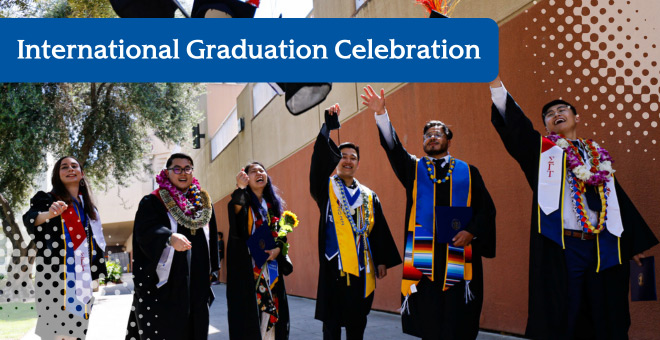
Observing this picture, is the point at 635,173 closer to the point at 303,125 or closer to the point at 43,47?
the point at 43,47

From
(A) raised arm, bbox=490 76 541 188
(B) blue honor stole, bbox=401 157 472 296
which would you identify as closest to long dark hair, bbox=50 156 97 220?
(B) blue honor stole, bbox=401 157 472 296

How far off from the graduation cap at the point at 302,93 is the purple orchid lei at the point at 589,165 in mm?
2179

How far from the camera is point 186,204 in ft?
15.9

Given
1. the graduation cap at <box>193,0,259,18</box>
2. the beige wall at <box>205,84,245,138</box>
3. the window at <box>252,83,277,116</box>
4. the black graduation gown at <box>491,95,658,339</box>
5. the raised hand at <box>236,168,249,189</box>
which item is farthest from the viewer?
the beige wall at <box>205,84,245,138</box>

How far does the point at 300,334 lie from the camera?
282 inches

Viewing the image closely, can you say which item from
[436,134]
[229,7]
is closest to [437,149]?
[436,134]

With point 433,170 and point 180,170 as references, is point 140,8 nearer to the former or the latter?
point 180,170

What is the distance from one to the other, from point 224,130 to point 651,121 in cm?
1905

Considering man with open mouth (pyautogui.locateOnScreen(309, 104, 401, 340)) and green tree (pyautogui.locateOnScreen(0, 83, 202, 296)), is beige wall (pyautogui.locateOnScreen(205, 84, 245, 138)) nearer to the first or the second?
green tree (pyautogui.locateOnScreen(0, 83, 202, 296))

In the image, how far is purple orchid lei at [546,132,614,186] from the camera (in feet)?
12.6

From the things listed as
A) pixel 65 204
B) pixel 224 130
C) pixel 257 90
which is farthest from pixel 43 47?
pixel 224 130

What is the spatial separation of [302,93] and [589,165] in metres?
2.67

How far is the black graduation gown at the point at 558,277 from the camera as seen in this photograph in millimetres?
3729

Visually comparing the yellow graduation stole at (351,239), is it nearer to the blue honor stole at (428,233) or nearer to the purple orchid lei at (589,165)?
the blue honor stole at (428,233)
